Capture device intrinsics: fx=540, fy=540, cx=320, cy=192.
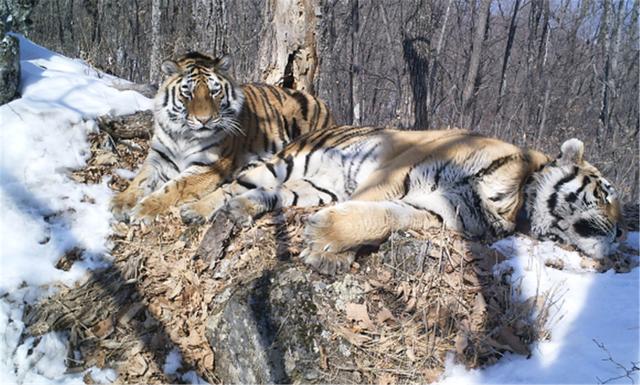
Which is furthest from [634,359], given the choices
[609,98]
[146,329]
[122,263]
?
[609,98]

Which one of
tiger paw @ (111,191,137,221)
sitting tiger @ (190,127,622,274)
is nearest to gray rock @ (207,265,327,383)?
sitting tiger @ (190,127,622,274)

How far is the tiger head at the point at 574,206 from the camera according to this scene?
329 centimetres

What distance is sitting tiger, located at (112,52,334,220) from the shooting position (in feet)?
12.3

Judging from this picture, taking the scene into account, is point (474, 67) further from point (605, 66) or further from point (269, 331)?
point (269, 331)

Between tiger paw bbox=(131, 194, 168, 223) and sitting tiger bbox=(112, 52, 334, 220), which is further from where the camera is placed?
sitting tiger bbox=(112, 52, 334, 220)

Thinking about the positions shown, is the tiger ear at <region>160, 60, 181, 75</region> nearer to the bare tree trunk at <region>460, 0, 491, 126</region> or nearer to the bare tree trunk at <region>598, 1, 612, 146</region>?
the bare tree trunk at <region>460, 0, 491, 126</region>

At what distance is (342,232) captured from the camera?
2988mm

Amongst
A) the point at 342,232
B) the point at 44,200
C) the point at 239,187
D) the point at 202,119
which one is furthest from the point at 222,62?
the point at 342,232

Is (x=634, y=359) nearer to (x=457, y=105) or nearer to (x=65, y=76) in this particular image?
(x=65, y=76)

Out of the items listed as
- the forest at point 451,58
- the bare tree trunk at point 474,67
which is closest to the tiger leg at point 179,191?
the forest at point 451,58

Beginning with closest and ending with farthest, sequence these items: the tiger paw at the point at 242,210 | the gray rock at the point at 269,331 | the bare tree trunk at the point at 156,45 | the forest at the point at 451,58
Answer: the gray rock at the point at 269,331
the tiger paw at the point at 242,210
the bare tree trunk at the point at 156,45
the forest at the point at 451,58

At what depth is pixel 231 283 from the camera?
10.3 feet

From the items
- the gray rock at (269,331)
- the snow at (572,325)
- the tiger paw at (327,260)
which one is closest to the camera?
the snow at (572,325)

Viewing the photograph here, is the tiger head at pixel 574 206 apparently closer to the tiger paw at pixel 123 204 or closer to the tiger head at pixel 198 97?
the tiger head at pixel 198 97
